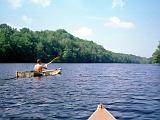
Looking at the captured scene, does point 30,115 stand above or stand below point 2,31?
below

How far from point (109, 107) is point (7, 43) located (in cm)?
13270

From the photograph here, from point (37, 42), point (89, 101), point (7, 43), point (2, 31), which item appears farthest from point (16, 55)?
point (89, 101)

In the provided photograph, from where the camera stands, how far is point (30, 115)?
1706 centimetres

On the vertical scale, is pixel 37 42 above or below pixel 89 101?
above

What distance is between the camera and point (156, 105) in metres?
21.4

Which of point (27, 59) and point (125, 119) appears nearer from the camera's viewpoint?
point (125, 119)

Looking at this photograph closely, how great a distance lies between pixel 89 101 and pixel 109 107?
2.65m

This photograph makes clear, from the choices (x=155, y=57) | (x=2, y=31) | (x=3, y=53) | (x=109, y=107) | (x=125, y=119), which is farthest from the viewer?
(x=155, y=57)

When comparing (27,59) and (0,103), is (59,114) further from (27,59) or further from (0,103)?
(27,59)

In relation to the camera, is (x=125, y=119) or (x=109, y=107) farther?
(x=109, y=107)

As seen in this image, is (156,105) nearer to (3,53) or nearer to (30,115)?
(30,115)

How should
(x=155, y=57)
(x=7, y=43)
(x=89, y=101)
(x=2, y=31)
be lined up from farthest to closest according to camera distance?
(x=155, y=57)
(x=2, y=31)
(x=7, y=43)
(x=89, y=101)

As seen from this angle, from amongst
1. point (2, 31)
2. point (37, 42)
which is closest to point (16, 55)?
point (2, 31)

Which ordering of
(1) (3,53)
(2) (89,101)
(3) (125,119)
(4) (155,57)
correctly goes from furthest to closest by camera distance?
(4) (155,57)
(1) (3,53)
(2) (89,101)
(3) (125,119)
